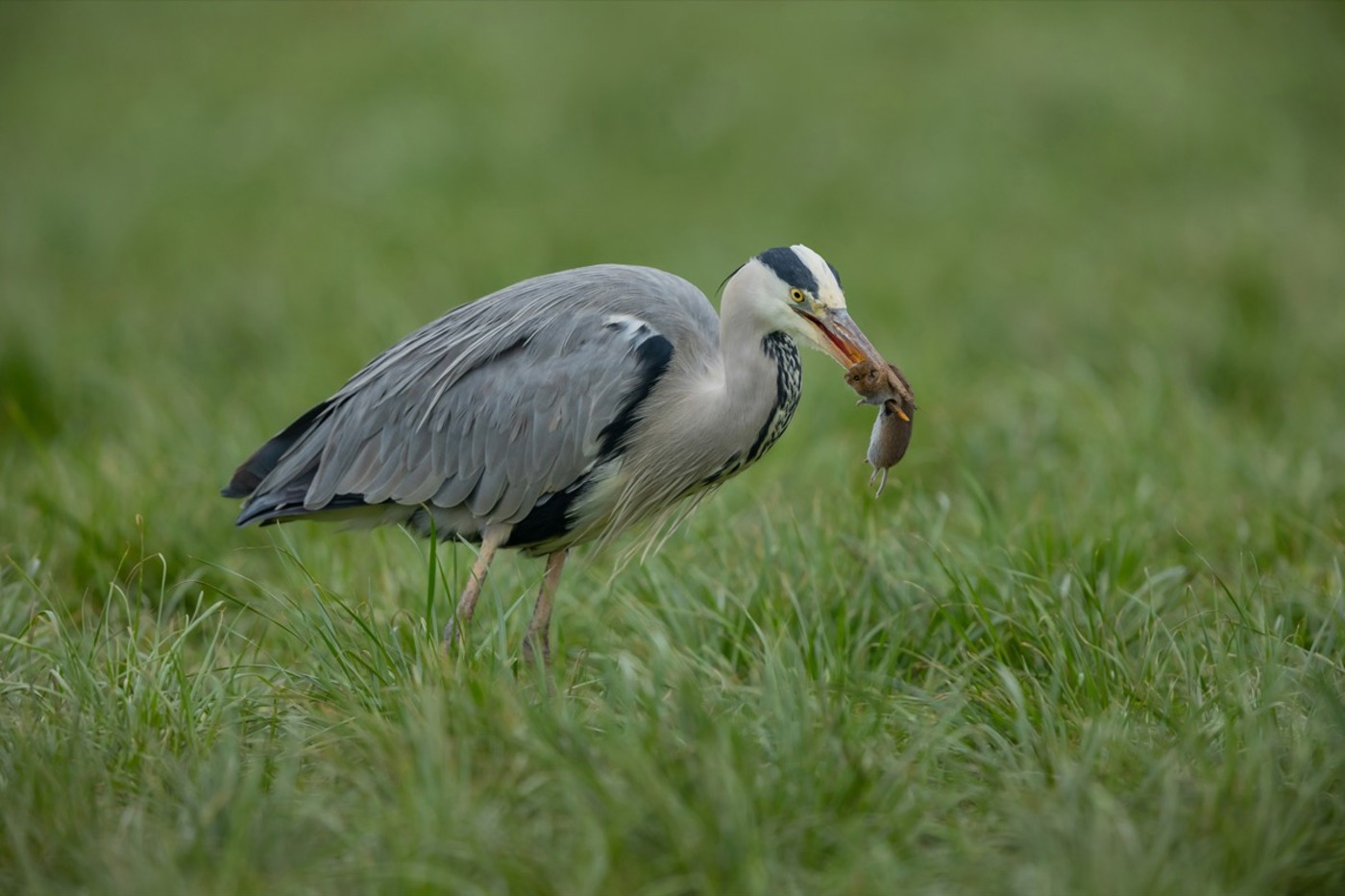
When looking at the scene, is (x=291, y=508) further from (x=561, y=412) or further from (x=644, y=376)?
(x=644, y=376)

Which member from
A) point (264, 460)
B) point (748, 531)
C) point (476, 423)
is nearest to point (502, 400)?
point (476, 423)

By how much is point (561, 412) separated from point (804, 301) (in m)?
0.89

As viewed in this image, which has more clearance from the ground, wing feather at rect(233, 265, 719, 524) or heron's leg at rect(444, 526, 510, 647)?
wing feather at rect(233, 265, 719, 524)

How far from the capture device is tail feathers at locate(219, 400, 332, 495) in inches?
196

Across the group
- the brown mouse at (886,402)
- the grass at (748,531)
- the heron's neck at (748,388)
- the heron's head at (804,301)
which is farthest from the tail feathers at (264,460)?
the brown mouse at (886,402)

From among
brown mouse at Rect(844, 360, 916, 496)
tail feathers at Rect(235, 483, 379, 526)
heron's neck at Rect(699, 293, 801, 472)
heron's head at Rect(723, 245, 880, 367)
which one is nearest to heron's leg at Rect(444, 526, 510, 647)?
tail feathers at Rect(235, 483, 379, 526)

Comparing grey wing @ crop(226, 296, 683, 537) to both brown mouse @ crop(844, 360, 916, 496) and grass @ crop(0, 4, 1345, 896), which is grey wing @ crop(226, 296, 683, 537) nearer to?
grass @ crop(0, 4, 1345, 896)

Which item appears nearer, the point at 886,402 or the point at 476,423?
the point at 886,402

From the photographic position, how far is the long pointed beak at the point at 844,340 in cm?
392

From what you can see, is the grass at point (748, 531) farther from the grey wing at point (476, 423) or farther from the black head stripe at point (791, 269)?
the black head stripe at point (791, 269)

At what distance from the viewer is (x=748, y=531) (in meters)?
5.23

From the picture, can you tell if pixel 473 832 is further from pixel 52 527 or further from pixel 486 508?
pixel 52 527

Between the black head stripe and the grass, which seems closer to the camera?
the grass

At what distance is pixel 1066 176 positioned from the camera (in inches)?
494
